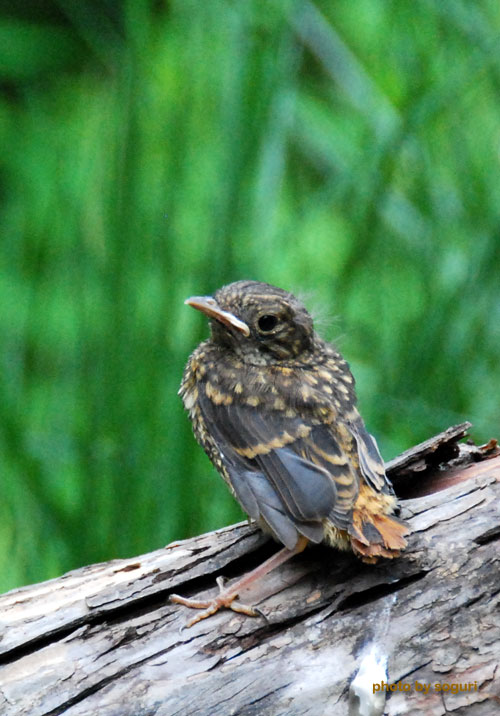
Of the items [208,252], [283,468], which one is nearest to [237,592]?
[283,468]

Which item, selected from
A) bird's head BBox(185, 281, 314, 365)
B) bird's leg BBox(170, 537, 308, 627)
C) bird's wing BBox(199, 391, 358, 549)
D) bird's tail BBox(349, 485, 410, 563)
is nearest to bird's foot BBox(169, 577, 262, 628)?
bird's leg BBox(170, 537, 308, 627)

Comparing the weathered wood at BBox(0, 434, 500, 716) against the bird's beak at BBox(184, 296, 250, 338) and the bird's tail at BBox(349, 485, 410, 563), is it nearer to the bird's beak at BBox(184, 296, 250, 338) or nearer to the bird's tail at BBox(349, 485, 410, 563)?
the bird's tail at BBox(349, 485, 410, 563)

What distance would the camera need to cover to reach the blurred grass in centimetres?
317

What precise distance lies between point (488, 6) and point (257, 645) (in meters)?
2.79

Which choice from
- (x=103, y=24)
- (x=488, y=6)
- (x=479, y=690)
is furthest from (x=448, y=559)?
(x=103, y=24)

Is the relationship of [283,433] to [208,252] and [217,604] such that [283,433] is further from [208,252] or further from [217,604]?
[208,252]

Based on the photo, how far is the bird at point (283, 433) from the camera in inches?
87.8

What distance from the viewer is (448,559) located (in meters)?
2.24

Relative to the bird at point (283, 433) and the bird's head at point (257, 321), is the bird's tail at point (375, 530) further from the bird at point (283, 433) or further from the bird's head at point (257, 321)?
the bird's head at point (257, 321)

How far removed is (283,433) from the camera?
2426mm

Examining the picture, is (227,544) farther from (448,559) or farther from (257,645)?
(448,559)

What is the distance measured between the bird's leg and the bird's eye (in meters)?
0.61

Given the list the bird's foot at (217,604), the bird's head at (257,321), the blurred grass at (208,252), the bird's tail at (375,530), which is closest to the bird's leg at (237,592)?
the bird's foot at (217,604)

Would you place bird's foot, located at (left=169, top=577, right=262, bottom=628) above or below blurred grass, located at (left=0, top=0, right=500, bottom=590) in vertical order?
below
